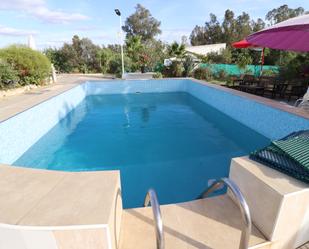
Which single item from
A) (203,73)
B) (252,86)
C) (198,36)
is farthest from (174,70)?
(198,36)

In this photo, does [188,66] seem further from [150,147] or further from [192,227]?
[192,227]

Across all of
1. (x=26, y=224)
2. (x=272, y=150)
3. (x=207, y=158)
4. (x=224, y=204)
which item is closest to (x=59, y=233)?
(x=26, y=224)

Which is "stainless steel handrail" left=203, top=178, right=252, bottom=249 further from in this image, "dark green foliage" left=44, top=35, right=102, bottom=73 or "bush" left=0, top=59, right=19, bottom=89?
"dark green foliage" left=44, top=35, right=102, bottom=73

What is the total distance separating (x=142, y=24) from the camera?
118 ft

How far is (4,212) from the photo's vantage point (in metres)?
1.48

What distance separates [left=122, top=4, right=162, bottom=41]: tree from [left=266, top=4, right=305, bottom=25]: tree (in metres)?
23.8

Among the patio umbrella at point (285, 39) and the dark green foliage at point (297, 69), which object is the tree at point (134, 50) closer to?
the dark green foliage at point (297, 69)

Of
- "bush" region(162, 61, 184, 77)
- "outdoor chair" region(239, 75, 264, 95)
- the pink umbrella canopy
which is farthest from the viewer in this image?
"bush" region(162, 61, 184, 77)

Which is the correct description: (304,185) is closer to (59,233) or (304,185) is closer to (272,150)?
(272,150)

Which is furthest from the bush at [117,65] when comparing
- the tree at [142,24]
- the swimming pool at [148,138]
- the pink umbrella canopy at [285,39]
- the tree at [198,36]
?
the tree at [198,36]

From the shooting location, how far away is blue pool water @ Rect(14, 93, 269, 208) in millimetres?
4004

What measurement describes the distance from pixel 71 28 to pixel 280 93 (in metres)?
26.6

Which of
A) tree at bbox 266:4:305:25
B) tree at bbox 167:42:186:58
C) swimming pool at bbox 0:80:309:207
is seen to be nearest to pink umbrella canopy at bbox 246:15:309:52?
swimming pool at bbox 0:80:309:207

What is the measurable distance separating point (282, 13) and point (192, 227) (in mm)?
54152
